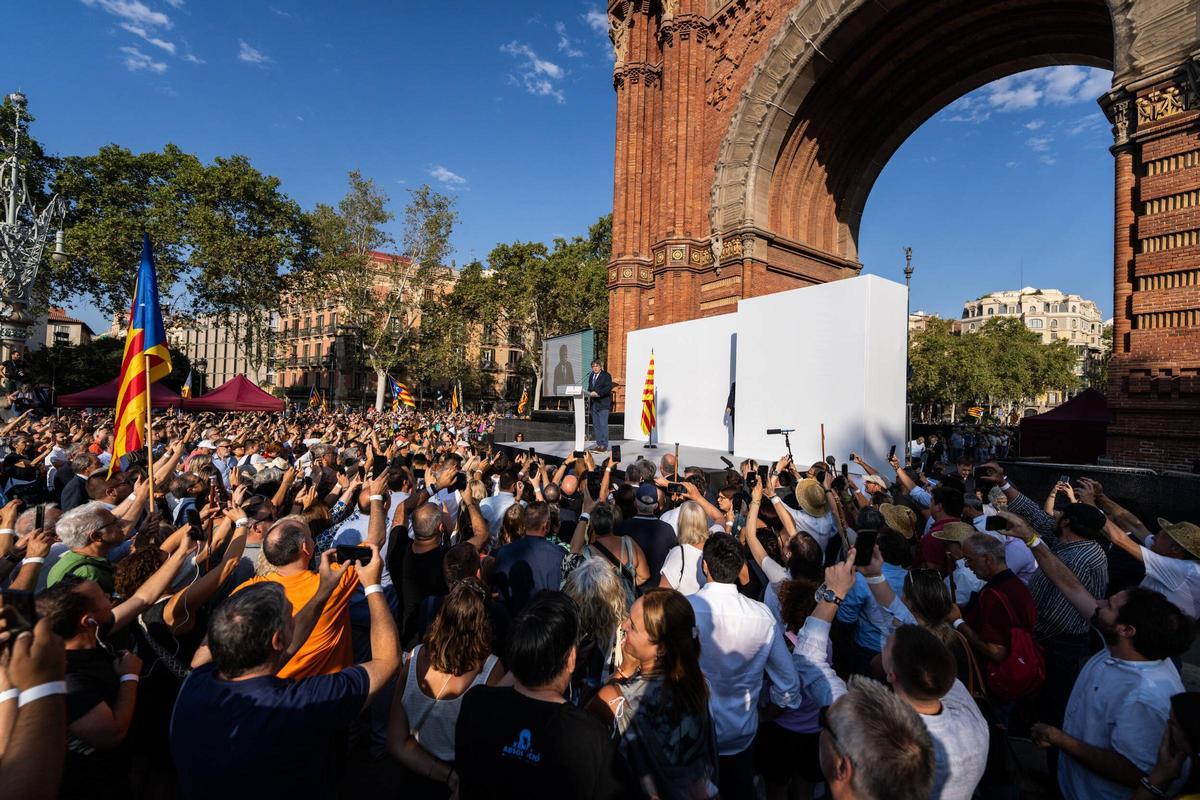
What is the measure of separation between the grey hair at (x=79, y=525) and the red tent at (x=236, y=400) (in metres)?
17.3

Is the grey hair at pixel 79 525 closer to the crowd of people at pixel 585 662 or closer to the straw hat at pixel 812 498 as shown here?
the crowd of people at pixel 585 662

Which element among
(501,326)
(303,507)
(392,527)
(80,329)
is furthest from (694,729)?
(80,329)

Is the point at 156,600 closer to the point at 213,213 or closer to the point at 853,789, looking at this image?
the point at 853,789

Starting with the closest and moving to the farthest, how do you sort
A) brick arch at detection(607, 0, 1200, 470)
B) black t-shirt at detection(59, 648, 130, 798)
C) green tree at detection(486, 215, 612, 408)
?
black t-shirt at detection(59, 648, 130, 798) → brick arch at detection(607, 0, 1200, 470) → green tree at detection(486, 215, 612, 408)

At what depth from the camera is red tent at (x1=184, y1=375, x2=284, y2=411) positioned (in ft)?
61.0

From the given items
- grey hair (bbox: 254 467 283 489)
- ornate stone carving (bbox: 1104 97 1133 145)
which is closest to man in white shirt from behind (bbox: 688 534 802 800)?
grey hair (bbox: 254 467 283 489)

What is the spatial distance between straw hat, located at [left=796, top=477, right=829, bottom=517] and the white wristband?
15.3 feet

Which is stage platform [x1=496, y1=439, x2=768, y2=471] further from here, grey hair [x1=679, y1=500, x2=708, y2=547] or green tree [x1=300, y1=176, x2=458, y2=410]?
green tree [x1=300, y1=176, x2=458, y2=410]

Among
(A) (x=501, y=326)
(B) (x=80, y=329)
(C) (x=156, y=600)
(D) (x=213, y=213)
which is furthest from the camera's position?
(B) (x=80, y=329)

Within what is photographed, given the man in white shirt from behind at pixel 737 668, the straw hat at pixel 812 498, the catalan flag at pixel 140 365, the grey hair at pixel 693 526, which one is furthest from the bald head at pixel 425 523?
the catalan flag at pixel 140 365

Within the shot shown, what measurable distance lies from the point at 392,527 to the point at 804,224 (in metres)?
18.3

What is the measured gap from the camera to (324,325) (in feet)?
197

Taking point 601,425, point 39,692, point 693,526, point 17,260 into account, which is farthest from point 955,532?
point 17,260

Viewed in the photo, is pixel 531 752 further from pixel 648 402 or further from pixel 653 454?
pixel 648 402
